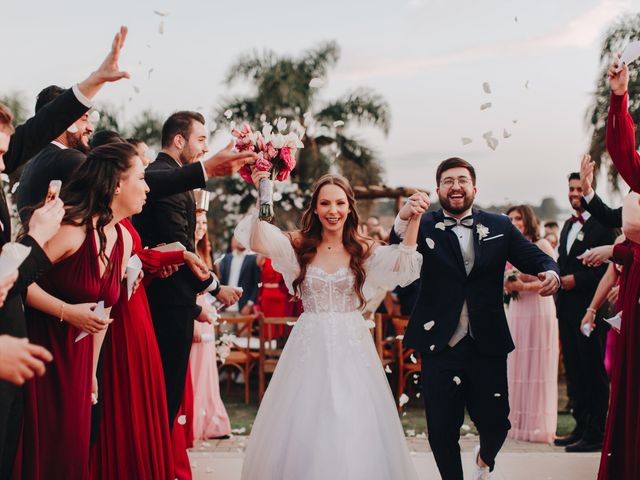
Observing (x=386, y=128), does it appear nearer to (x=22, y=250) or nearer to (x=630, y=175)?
(x=630, y=175)

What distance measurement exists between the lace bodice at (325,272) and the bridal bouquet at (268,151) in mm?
158

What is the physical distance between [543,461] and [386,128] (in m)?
14.5

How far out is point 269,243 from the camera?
5.04 meters

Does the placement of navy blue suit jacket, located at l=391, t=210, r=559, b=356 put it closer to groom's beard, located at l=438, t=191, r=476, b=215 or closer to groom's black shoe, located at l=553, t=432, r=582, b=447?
groom's beard, located at l=438, t=191, r=476, b=215

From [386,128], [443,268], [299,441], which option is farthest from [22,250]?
[386,128]

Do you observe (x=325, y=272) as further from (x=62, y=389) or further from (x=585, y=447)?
(x=585, y=447)

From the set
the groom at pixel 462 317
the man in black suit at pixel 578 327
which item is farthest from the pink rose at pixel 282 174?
the man in black suit at pixel 578 327

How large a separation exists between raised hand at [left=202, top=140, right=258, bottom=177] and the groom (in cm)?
106

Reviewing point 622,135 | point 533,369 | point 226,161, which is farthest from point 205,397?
point 622,135

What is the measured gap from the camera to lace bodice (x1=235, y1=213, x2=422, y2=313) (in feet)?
16.3

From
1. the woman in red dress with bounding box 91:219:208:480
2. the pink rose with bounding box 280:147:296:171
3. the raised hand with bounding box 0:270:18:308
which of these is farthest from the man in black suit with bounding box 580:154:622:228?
the raised hand with bounding box 0:270:18:308

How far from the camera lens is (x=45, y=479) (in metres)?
3.71

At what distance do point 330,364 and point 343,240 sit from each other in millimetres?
872

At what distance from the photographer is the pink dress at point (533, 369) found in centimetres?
771
